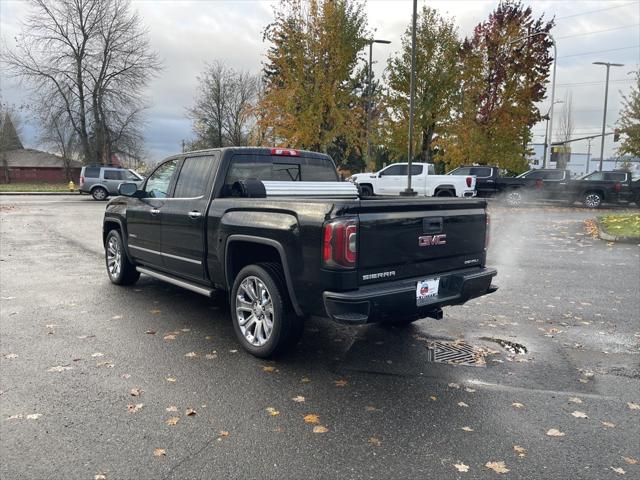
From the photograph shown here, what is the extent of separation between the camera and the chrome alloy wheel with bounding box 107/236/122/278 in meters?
7.29

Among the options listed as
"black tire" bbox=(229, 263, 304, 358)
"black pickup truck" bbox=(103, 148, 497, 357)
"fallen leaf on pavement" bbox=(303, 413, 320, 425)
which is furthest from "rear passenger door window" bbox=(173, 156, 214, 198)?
"fallen leaf on pavement" bbox=(303, 413, 320, 425)

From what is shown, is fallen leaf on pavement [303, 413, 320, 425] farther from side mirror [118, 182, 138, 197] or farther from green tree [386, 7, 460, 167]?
green tree [386, 7, 460, 167]

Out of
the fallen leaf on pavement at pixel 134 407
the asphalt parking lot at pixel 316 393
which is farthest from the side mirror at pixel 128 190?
the fallen leaf on pavement at pixel 134 407

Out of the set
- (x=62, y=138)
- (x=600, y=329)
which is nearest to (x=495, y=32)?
(x=600, y=329)

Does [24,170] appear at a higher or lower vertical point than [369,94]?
lower

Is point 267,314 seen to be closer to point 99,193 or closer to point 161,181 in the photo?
point 161,181

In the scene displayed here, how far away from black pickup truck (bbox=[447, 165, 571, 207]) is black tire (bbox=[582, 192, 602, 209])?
94 cm

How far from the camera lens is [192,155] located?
5.83 metres

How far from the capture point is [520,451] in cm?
313

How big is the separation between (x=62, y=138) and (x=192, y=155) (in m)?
52.8

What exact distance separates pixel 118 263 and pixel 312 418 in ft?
15.7

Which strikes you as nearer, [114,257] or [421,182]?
[114,257]

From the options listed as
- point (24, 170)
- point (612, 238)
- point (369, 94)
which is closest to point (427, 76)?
point (369, 94)

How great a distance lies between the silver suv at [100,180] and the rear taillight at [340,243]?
2597 cm
